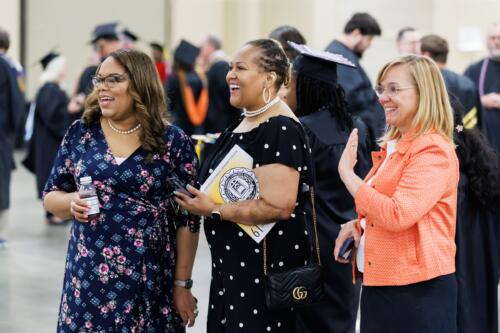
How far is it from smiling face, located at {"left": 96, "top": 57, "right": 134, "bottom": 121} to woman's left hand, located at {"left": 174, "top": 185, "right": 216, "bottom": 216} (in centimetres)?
44

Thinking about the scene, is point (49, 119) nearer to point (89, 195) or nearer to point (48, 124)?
point (48, 124)

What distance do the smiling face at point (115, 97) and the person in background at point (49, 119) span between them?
717 cm

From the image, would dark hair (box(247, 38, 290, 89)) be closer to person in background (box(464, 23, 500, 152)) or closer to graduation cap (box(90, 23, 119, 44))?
person in background (box(464, 23, 500, 152))

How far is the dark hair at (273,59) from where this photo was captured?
4074mm

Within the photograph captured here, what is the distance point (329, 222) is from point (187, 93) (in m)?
8.30

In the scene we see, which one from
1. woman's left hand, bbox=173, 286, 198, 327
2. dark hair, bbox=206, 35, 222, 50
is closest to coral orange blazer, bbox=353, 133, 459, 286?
woman's left hand, bbox=173, 286, 198, 327

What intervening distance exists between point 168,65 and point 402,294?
48.1 feet

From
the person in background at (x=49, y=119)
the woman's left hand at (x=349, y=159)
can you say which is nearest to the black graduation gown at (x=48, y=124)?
the person in background at (x=49, y=119)

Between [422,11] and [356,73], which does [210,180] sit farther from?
[422,11]

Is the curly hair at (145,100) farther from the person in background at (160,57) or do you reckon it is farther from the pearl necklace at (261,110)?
the person in background at (160,57)

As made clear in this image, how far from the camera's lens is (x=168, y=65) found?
1802 centimetres

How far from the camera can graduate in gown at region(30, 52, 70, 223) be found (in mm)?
11148

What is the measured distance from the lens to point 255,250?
4.00 metres

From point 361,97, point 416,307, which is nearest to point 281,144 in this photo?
point 416,307
